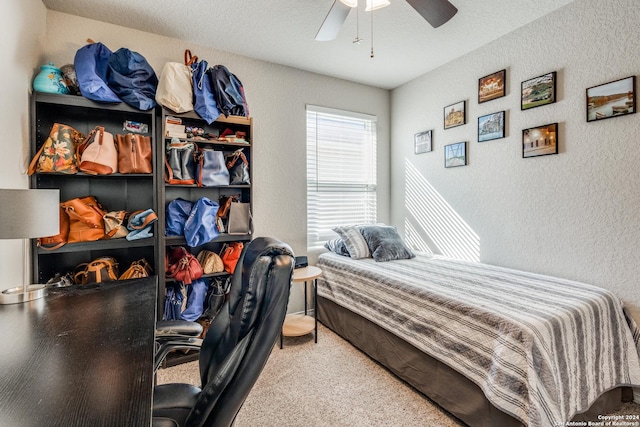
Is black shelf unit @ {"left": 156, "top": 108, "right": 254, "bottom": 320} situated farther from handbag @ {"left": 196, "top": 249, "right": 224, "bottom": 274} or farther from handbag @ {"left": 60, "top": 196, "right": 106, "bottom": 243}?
handbag @ {"left": 60, "top": 196, "right": 106, "bottom": 243}

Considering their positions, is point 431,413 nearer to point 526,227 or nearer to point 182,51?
point 526,227

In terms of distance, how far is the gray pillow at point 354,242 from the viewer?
9.78 feet

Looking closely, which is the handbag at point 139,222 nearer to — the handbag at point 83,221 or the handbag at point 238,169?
the handbag at point 83,221

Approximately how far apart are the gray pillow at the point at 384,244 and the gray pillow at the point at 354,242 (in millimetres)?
52

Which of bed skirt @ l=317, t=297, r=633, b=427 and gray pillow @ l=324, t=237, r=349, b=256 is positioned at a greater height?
gray pillow @ l=324, t=237, r=349, b=256

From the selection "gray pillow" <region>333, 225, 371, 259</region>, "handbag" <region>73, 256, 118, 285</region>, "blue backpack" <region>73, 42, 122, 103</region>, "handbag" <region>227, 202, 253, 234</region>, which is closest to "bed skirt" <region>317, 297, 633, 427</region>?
"gray pillow" <region>333, 225, 371, 259</region>

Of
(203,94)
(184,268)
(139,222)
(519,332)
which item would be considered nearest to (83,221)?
(139,222)

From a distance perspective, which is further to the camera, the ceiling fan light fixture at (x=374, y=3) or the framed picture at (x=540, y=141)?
the framed picture at (x=540, y=141)

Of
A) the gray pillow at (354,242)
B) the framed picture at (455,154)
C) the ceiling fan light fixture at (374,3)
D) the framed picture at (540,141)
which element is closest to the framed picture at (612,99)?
the framed picture at (540,141)

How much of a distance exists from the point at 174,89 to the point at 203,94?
20 centimetres

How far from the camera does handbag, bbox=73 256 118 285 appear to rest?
2.08 m

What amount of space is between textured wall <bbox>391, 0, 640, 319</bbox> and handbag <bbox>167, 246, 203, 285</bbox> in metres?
2.43

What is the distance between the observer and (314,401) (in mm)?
1879

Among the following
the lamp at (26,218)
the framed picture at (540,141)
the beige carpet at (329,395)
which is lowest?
the beige carpet at (329,395)
